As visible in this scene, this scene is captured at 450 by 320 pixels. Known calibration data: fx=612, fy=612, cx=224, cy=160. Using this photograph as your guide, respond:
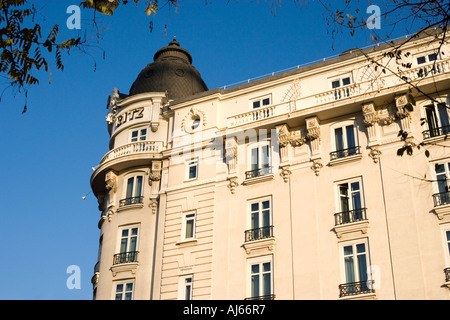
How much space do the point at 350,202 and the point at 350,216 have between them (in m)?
0.87

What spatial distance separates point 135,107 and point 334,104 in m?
14.7

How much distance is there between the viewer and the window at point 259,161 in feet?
119

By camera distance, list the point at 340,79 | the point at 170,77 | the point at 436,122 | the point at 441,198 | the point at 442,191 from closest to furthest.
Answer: the point at 441,198 < the point at 442,191 < the point at 436,122 < the point at 340,79 < the point at 170,77

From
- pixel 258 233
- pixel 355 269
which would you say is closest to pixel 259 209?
pixel 258 233

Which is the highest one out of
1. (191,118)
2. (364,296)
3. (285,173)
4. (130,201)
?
(191,118)

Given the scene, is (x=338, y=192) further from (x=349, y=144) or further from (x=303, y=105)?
(x=303, y=105)

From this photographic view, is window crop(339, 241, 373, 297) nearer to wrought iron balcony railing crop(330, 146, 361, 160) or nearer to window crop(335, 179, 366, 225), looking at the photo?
window crop(335, 179, 366, 225)

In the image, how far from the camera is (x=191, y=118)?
40.5 m

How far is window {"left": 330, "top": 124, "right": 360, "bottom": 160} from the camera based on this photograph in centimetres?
3431

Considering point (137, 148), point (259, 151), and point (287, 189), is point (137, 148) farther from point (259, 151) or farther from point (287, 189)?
point (287, 189)

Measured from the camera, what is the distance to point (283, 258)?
3259cm

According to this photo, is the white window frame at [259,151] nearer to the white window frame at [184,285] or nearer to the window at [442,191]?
the white window frame at [184,285]
